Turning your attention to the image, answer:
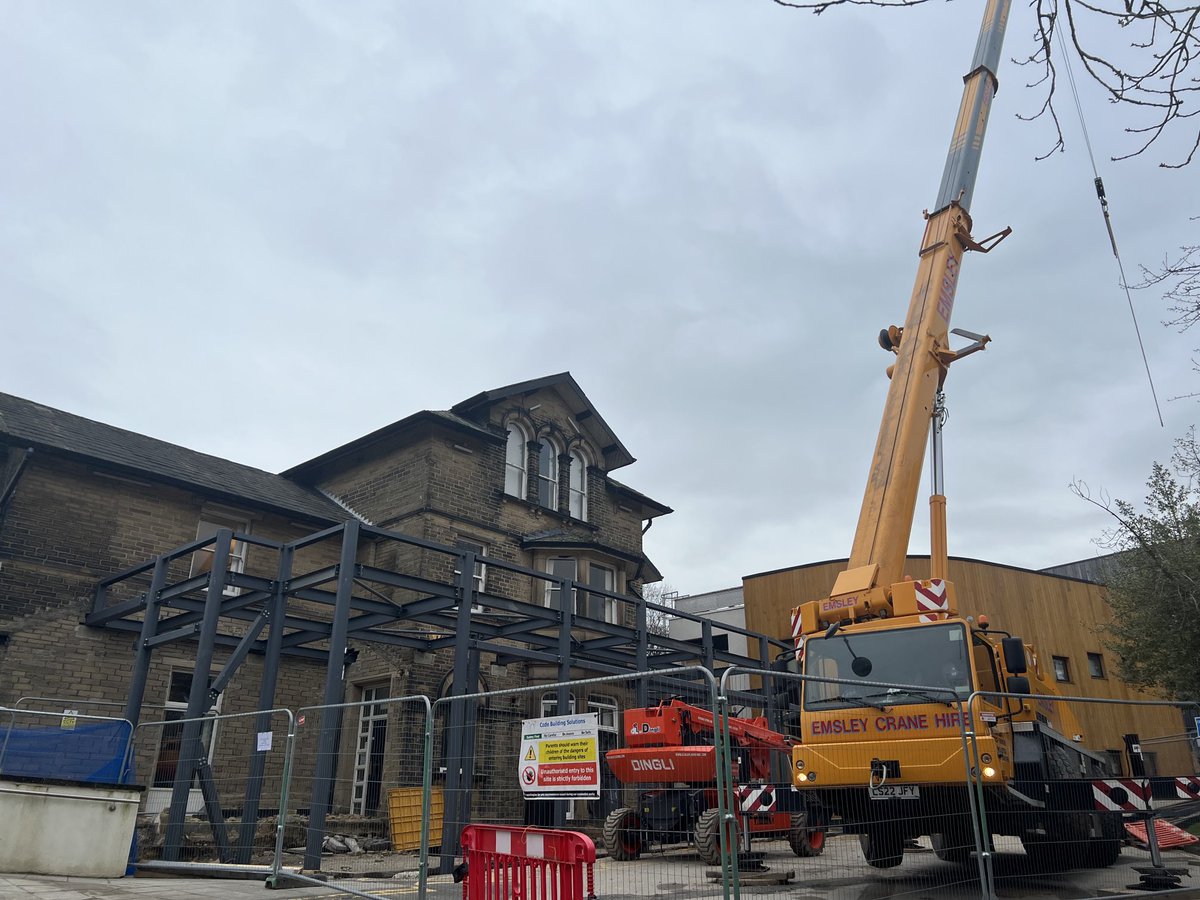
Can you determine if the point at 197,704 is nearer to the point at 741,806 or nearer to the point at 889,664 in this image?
the point at 741,806

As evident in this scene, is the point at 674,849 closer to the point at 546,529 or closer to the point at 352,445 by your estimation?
the point at 546,529

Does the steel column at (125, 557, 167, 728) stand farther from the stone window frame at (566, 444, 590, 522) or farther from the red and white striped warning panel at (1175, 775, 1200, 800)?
the red and white striped warning panel at (1175, 775, 1200, 800)

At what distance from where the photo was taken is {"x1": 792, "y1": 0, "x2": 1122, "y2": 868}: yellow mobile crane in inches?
314

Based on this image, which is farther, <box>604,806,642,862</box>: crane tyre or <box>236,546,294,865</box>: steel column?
<box>604,806,642,862</box>: crane tyre

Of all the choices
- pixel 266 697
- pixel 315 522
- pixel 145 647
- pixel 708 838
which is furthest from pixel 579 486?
pixel 708 838

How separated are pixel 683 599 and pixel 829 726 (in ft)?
131

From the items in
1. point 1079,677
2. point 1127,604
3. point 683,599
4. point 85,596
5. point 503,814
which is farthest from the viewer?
point 683,599

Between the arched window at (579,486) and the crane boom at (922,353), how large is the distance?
1373cm

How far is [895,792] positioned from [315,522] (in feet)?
48.6

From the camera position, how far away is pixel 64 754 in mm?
10719

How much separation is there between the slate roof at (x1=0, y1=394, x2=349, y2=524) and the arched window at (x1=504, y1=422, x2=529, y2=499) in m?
4.12

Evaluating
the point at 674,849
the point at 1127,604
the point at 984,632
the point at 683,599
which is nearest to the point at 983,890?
the point at 984,632

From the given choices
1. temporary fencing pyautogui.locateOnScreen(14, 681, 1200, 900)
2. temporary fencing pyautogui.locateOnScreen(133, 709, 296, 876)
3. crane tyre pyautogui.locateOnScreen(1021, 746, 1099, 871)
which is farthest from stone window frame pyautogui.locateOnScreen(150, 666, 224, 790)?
crane tyre pyautogui.locateOnScreen(1021, 746, 1099, 871)

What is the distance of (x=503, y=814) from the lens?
27.7 ft
